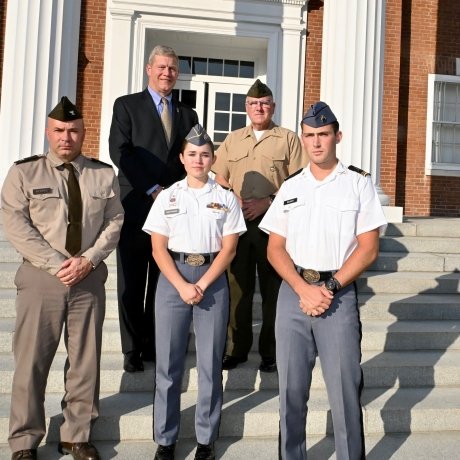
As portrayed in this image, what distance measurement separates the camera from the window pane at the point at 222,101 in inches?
380

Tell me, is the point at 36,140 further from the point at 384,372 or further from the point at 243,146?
the point at 384,372

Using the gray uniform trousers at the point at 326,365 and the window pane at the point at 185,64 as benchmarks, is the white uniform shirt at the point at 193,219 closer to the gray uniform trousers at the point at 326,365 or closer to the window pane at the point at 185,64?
the gray uniform trousers at the point at 326,365

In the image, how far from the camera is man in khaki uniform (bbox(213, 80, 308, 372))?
155 inches

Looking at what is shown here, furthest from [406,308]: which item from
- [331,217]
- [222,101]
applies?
[222,101]

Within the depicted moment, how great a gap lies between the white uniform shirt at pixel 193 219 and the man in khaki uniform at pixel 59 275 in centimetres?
33

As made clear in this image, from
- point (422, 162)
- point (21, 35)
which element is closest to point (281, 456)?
point (21, 35)

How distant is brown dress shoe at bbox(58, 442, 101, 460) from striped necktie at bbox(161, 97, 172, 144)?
6.94 ft

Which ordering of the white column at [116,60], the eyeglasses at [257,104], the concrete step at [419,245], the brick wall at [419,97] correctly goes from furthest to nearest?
1. the brick wall at [419,97]
2. the white column at [116,60]
3. the concrete step at [419,245]
4. the eyeglasses at [257,104]

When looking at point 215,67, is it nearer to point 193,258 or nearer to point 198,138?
point 198,138

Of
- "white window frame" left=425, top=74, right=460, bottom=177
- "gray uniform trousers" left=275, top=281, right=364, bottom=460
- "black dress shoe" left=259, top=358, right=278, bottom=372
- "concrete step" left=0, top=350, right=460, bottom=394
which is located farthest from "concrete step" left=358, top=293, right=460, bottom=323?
"white window frame" left=425, top=74, right=460, bottom=177

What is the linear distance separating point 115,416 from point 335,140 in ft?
7.26

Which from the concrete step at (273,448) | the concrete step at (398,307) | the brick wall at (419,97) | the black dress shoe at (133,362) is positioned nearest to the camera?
the concrete step at (273,448)

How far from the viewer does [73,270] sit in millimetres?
2875

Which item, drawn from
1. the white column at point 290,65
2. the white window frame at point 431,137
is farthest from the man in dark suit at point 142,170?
the white window frame at point 431,137
